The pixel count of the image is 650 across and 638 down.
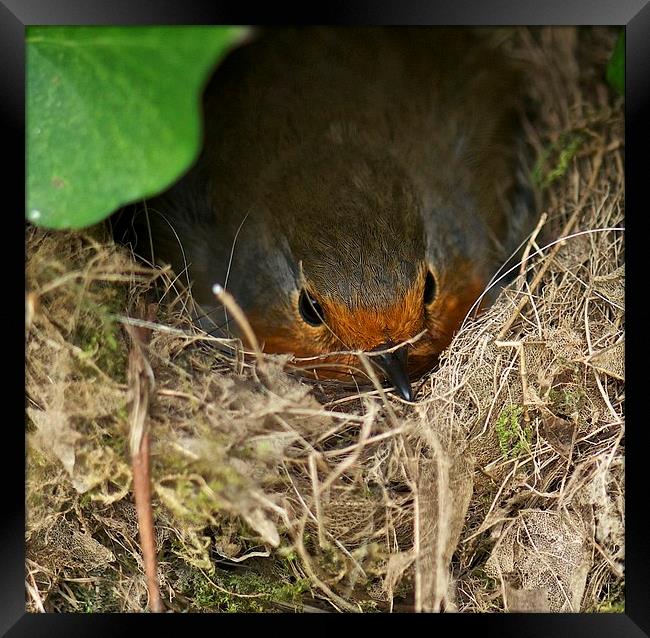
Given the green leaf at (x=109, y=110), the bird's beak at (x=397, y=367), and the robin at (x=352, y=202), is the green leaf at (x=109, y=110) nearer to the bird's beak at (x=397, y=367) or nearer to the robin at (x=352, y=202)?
the robin at (x=352, y=202)

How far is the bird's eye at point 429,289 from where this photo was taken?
2824 mm

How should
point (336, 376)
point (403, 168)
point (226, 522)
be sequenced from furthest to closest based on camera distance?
point (403, 168), point (336, 376), point (226, 522)

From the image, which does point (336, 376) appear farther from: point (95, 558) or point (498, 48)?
point (498, 48)

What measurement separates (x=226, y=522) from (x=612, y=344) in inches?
49.8

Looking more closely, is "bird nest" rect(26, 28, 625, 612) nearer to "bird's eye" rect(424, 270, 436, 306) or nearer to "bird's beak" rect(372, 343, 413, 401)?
"bird's beak" rect(372, 343, 413, 401)

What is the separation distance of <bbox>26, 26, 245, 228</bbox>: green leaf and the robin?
0.56 metres

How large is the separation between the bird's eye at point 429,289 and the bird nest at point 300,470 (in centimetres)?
59

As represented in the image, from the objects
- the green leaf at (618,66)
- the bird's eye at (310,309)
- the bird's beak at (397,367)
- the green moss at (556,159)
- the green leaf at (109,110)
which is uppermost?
the green leaf at (109,110)

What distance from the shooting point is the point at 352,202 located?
2791 millimetres

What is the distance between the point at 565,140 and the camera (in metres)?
2.73
